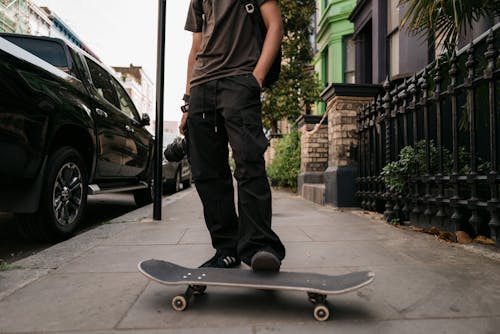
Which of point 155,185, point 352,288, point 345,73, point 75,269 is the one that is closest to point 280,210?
point 155,185

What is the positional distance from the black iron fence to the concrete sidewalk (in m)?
0.45

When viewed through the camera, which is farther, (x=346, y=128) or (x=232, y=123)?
(x=346, y=128)

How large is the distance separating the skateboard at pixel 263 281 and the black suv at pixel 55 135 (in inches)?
65.2

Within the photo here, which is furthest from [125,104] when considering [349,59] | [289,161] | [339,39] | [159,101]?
[339,39]

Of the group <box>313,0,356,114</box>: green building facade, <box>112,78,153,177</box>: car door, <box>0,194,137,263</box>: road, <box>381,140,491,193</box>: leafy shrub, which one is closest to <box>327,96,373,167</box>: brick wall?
<box>381,140,491,193</box>: leafy shrub

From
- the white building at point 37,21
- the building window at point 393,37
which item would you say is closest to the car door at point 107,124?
the building window at point 393,37

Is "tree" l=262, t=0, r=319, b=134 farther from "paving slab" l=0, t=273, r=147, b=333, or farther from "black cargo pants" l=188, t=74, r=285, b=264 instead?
"paving slab" l=0, t=273, r=147, b=333

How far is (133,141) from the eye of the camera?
548 cm

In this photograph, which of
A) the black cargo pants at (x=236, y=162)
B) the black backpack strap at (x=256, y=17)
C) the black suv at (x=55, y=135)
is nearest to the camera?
the black cargo pants at (x=236, y=162)

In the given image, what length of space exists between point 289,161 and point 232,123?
8508 millimetres

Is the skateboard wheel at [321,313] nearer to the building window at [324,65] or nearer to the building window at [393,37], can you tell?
the building window at [393,37]

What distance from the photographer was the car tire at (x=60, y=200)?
328 cm

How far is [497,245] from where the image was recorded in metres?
2.95

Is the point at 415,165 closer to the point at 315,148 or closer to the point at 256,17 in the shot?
the point at 256,17
